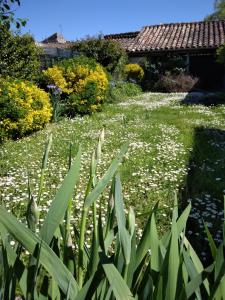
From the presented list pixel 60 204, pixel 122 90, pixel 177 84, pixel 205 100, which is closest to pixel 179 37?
pixel 177 84

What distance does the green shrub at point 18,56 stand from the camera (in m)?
12.6

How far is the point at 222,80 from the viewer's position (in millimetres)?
24094

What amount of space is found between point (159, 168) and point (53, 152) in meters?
2.43

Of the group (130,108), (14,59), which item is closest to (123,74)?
(130,108)

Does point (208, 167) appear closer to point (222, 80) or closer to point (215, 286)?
point (215, 286)

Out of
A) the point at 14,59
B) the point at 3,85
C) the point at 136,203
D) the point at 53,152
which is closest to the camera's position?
the point at 136,203

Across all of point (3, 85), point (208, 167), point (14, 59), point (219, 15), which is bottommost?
point (208, 167)

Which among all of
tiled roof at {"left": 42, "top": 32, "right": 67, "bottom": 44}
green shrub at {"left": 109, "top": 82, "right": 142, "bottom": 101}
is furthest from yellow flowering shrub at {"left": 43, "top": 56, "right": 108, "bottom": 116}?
tiled roof at {"left": 42, "top": 32, "right": 67, "bottom": 44}

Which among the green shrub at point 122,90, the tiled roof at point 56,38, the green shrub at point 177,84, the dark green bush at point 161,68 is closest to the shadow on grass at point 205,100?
the green shrub at point 177,84

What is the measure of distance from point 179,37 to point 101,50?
336 inches

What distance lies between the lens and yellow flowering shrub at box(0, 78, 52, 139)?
28.6 ft

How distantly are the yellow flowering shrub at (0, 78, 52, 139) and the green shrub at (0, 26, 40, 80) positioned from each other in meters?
3.20

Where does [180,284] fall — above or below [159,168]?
above

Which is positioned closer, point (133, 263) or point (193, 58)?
point (133, 263)
